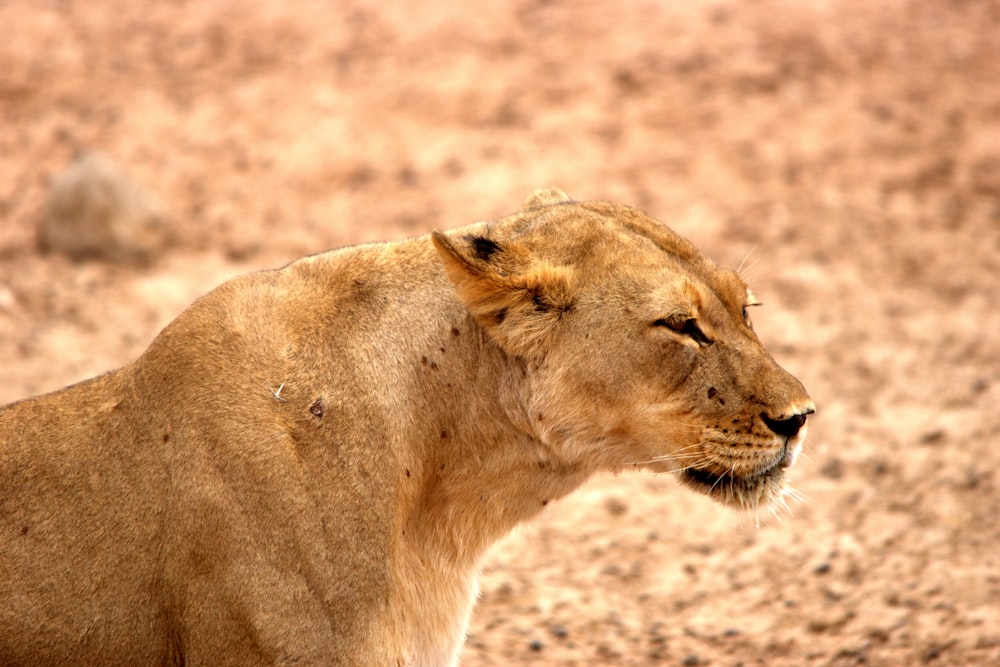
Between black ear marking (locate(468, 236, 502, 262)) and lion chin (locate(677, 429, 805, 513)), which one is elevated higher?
black ear marking (locate(468, 236, 502, 262))

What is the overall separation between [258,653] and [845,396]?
17.7 ft

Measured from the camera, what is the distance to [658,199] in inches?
397

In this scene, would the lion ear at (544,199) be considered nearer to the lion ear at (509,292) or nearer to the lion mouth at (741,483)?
the lion ear at (509,292)

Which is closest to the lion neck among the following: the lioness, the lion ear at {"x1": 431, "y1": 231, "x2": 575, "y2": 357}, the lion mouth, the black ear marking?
the lioness

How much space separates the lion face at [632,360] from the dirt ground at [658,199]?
192 centimetres

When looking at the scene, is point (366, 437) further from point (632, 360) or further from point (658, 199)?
point (658, 199)

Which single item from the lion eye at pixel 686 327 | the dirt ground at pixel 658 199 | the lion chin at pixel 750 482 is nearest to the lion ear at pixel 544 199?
the lion eye at pixel 686 327

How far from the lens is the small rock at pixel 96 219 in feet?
30.4

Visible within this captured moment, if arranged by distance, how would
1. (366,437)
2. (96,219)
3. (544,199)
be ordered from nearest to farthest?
(366,437) < (544,199) < (96,219)

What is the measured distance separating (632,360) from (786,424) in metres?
0.55

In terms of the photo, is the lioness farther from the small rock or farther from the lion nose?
the small rock

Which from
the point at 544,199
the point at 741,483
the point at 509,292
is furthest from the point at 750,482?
the point at 544,199

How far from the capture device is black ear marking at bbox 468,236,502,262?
3.58 meters

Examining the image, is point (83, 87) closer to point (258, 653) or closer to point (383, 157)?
point (383, 157)
